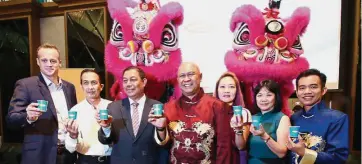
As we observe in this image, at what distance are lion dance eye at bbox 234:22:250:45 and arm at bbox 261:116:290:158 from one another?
2.50ft

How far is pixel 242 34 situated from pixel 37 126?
1.68 metres

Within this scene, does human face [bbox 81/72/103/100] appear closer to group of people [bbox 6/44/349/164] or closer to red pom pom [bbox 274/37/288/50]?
group of people [bbox 6/44/349/164]

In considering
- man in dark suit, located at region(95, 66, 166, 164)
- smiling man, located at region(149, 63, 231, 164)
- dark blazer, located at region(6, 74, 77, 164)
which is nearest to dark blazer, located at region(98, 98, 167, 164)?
man in dark suit, located at region(95, 66, 166, 164)

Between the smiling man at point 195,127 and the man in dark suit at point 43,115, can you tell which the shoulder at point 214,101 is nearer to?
the smiling man at point 195,127

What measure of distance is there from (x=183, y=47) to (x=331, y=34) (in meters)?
1.38

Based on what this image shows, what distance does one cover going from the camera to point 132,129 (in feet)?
7.72

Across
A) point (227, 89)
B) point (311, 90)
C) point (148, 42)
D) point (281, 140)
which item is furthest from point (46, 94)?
point (311, 90)

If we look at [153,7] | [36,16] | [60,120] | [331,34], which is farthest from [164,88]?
[36,16]

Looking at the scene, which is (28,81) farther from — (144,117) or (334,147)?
(334,147)

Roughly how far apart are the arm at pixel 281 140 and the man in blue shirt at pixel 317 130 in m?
0.08

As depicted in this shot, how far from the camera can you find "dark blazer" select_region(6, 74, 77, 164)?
2.56m

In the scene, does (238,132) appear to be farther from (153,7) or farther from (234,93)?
Answer: (153,7)

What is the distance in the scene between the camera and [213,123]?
226 centimetres

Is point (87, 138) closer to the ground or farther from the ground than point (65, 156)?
farther from the ground
